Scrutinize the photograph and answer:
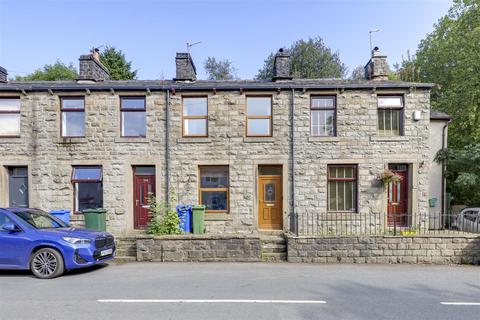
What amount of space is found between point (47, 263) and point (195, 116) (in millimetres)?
7134

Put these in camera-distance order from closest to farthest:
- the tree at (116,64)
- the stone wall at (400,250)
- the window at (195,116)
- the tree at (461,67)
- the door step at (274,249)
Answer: the stone wall at (400,250) → the door step at (274,249) → the window at (195,116) → the tree at (461,67) → the tree at (116,64)

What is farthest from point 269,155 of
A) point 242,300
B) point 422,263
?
point 242,300

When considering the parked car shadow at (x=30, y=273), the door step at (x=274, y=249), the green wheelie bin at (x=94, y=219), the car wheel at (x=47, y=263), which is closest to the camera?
the car wheel at (x=47, y=263)

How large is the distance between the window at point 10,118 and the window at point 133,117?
4166 mm

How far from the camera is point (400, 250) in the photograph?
8.64m

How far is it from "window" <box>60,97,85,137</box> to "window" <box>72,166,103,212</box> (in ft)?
4.92

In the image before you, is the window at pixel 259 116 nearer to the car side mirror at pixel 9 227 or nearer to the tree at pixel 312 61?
the car side mirror at pixel 9 227

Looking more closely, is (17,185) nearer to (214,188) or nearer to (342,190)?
(214,188)

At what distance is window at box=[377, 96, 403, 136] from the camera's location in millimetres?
11766

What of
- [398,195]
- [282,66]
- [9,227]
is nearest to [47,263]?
[9,227]

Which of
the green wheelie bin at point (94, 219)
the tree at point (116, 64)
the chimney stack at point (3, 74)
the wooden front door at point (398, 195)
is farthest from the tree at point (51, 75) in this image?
the wooden front door at point (398, 195)

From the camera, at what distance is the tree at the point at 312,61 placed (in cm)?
3241

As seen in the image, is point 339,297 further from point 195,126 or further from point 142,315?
point 195,126

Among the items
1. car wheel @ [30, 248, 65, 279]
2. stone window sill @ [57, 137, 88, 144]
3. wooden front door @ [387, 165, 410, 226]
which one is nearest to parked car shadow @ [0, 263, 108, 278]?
car wheel @ [30, 248, 65, 279]
